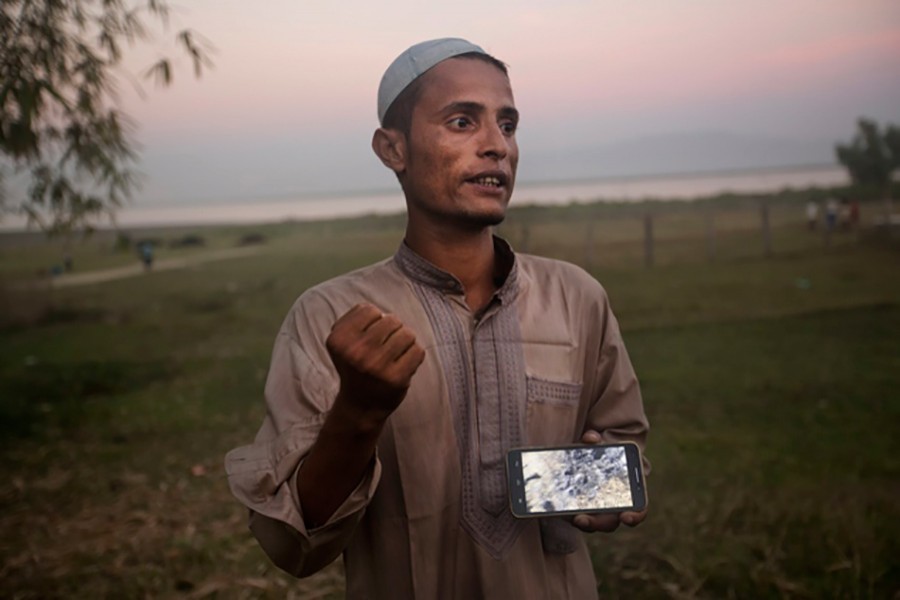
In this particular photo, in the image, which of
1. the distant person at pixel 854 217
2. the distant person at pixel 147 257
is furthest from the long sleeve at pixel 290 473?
the distant person at pixel 147 257

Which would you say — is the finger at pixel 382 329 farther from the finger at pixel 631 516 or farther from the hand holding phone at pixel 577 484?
the finger at pixel 631 516

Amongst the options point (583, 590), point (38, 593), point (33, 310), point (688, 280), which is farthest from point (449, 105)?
point (33, 310)

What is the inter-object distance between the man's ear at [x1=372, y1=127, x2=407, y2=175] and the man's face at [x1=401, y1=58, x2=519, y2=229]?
0.17 feet

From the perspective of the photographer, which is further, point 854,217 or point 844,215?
point 844,215

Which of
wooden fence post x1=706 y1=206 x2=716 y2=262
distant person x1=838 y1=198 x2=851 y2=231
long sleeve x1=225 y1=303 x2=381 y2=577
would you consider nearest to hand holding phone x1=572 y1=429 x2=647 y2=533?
long sleeve x1=225 y1=303 x2=381 y2=577

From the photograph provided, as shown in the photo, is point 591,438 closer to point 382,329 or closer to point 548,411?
point 548,411

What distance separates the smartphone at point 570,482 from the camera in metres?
1.42

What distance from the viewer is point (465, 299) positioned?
1.61m

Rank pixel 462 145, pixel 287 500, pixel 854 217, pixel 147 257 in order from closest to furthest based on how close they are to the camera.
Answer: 1. pixel 287 500
2. pixel 462 145
3. pixel 854 217
4. pixel 147 257

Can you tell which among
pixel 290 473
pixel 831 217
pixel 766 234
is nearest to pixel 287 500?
pixel 290 473

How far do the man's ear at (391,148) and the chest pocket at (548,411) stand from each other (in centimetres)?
50

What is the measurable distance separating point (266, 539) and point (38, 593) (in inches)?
103

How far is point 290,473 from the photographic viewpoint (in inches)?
52.1

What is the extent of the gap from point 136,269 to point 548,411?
1510 cm
